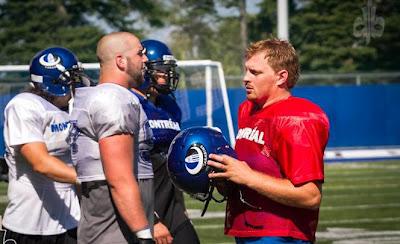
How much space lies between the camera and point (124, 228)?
170 inches

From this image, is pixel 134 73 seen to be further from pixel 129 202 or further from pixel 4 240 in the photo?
pixel 4 240

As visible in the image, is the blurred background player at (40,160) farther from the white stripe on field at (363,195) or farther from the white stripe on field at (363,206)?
the white stripe on field at (363,195)

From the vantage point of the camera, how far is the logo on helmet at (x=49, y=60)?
564cm

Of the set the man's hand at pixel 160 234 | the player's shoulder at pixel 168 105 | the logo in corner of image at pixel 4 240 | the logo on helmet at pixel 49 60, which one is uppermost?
the logo on helmet at pixel 49 60

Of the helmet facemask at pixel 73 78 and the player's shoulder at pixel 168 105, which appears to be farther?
the player's shoulder at pixel 168 105

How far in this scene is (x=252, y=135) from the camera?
438 cm

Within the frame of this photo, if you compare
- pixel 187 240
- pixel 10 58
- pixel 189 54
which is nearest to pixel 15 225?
pixel 187 240

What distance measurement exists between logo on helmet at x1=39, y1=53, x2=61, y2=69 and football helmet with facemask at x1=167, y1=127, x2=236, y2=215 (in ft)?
4.88

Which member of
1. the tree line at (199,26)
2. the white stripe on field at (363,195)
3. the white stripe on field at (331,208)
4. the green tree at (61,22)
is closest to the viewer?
the white stripe on field at (331,208)

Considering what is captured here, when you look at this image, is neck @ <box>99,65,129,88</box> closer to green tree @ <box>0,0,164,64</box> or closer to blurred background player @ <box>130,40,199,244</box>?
blurred background player @ <box>130,40,199,244</box>

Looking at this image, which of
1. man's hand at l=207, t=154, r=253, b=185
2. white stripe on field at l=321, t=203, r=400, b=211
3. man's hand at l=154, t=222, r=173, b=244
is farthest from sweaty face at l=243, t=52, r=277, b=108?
white stripe on field at l=321, t=203, r=400, b=211

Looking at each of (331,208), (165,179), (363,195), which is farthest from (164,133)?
(363,195)

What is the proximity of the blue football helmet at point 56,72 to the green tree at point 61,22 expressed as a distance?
1744cm

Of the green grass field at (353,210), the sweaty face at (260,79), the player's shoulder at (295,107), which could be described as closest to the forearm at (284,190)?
the player's shoulder at (295,107)
